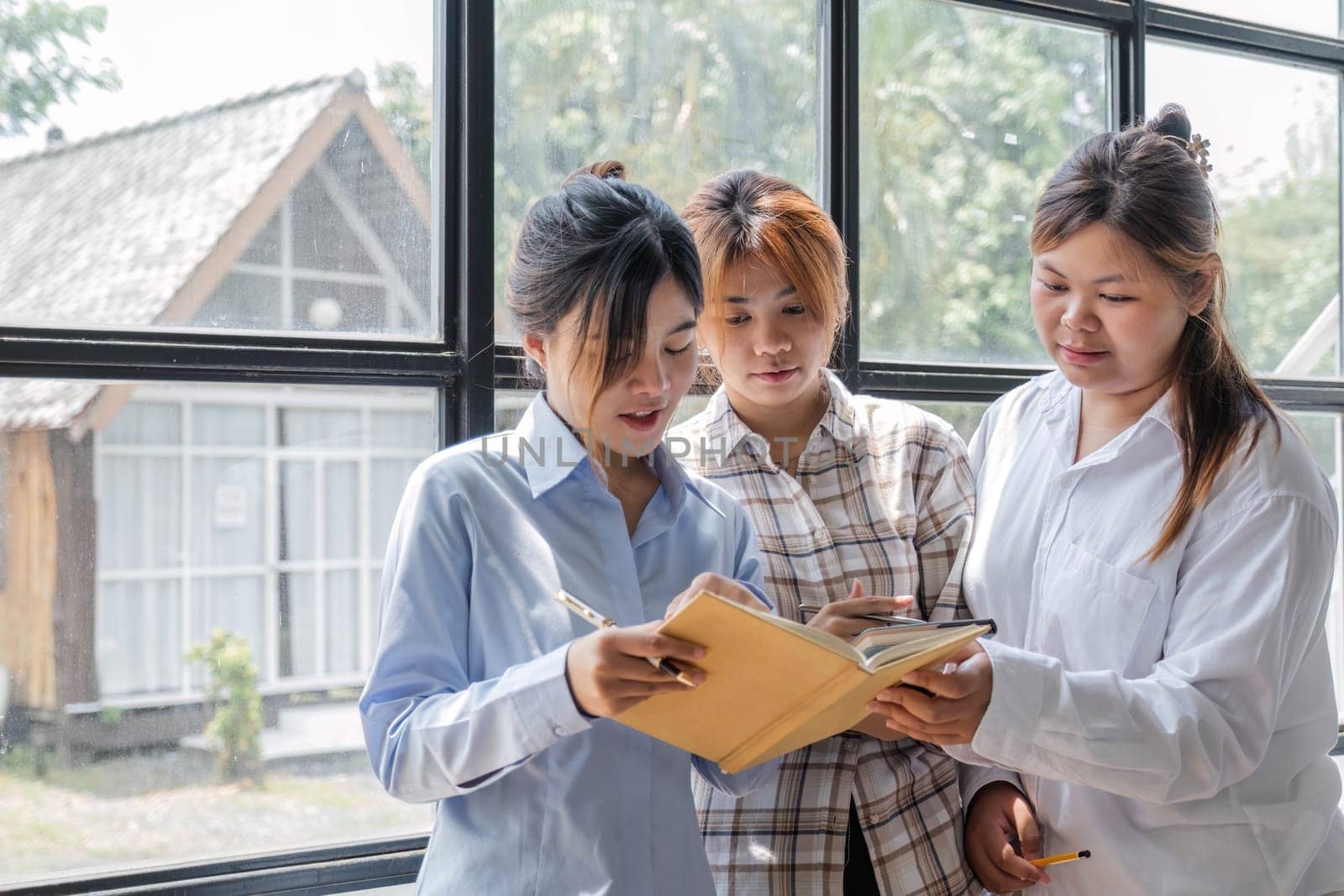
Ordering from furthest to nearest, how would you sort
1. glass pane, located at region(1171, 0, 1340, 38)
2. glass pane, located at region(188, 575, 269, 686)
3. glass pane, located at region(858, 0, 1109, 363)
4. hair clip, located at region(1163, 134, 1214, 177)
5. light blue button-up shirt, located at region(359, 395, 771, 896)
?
glass pane, located at region(1171, 0, 1340, 38) → glass pane, located at region(858, 0, 1109, 363) → glass pane, located at region(188, 575, 269, 686) → hair clip, located at region(1163, 134, 1214, 177) → light blue button-up shirt, located at region(359, 395, 771, 896)

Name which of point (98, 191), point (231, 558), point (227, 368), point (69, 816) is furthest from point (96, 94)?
point (69, 816)

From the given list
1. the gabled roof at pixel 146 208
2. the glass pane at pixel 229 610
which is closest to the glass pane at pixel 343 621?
the glass pane at pixel 229 610

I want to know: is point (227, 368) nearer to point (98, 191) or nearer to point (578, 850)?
point (98, 191)

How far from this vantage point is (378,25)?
1.94m

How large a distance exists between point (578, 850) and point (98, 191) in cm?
123

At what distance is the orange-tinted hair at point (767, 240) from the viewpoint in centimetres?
167

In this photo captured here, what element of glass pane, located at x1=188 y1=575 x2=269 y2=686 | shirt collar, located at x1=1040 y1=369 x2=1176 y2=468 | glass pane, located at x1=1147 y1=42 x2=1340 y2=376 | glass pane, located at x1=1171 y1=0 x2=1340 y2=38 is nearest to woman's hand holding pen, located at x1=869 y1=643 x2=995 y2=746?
shirt collar, located at x1=1040 y1=369 x2=1176 y2=468

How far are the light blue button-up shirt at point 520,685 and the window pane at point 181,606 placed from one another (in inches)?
22.6

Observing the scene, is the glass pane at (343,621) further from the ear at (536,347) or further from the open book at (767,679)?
the open book at (767,679)

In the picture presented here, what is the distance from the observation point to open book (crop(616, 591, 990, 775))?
3.51ft

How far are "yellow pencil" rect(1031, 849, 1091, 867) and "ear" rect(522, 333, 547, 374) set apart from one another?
0.96m

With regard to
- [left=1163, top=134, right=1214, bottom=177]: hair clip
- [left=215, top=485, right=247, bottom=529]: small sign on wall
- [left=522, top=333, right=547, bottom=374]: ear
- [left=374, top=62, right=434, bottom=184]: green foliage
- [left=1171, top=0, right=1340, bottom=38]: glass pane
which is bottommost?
[left=215, top=485, right=247, bottom=529]: small sign on wall

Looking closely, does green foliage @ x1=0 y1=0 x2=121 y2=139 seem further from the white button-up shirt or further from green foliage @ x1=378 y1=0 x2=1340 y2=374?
the white button-up shirt

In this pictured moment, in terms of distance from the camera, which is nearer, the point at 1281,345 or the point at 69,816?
the point at 69,816
